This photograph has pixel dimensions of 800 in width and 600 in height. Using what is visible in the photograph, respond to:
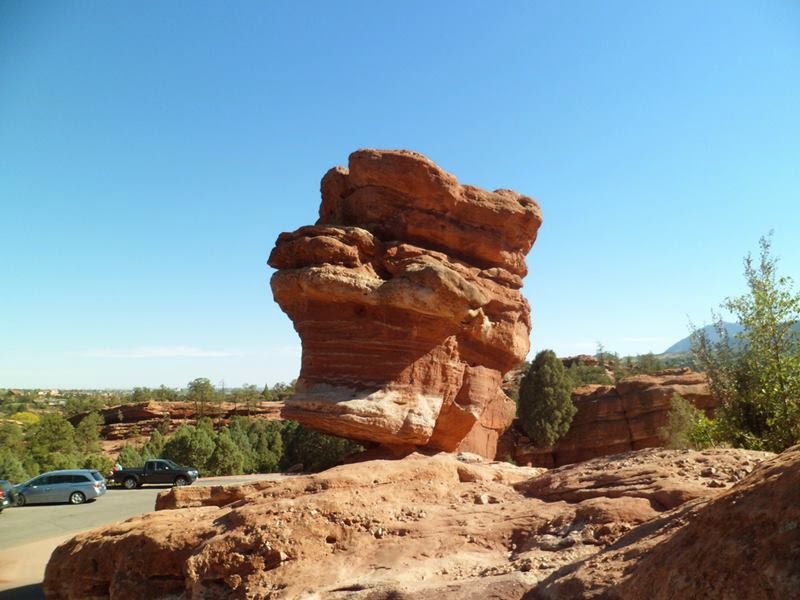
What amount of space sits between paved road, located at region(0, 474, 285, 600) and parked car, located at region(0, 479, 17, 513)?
337mm

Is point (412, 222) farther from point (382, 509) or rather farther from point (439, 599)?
point (439, 599)

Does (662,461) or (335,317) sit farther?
(335,317)

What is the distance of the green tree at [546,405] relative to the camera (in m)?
38.2

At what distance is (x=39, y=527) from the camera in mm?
18234

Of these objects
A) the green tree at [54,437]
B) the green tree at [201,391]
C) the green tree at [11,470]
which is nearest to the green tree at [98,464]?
the green tree at [11,470]

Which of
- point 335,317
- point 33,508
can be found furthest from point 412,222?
point 33,508

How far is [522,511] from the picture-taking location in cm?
641

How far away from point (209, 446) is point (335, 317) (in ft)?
84.8

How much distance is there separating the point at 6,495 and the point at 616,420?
36.2m

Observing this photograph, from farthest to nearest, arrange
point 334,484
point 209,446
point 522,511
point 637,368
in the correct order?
point 637,368 < point 209,446 < point 334,484 < point 522,511

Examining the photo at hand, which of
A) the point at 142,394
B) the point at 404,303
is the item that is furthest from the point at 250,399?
the point at 404,303

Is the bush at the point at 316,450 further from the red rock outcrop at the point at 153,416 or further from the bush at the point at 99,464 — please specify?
the red rock outcrop at the point at 153,416

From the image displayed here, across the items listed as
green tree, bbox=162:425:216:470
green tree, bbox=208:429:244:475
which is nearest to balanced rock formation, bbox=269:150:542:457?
green tree, bbox=208:429:244:475

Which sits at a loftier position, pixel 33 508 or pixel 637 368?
pixel 637 368
